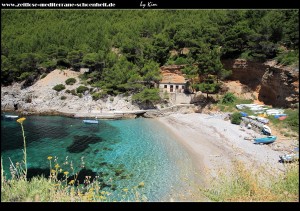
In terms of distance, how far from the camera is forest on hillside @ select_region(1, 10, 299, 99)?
27156mm

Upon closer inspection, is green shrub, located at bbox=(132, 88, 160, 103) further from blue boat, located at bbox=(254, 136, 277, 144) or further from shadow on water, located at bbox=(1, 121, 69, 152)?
blue boat, located at bbox=(254, 136, 277, 144)

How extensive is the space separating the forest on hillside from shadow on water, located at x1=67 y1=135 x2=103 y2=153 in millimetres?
8491

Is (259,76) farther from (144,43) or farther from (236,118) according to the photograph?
(144,43)

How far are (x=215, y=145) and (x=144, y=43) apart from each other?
24.4 meters

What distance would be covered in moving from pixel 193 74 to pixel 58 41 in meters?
20.8

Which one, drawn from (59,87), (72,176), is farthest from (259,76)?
(59,87)

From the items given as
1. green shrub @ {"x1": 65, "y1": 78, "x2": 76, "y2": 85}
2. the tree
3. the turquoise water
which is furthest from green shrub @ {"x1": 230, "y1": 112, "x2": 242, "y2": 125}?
green shrub @ {"x1": 65, "y1": 78, "x2": 76, "y2": 85}

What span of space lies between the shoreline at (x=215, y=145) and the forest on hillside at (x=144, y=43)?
585cm

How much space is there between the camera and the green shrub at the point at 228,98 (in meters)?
28.6

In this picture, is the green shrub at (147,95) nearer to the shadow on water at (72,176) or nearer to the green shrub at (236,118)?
the green shrub at (236,118)

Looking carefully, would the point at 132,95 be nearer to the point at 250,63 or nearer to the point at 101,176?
the point at 250,63

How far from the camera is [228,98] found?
94.6 feet

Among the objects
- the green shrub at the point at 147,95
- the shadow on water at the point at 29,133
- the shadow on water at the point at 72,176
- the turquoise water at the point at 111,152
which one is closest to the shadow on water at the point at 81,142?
the turquoise water at the point at 111,152

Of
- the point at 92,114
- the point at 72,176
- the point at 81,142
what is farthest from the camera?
the point at 92,114
